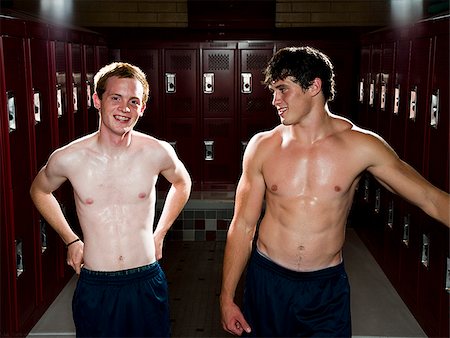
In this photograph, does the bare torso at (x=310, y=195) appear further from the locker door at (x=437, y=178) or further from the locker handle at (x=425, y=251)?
the locker handle at (x=425, y=251)

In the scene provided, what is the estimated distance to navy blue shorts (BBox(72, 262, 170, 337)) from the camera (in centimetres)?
255

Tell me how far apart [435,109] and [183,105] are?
366 centimetres

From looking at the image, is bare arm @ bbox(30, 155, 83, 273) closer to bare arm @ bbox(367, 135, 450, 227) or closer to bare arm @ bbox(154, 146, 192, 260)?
bare arm @ bbox(154, 146, 192, 260)

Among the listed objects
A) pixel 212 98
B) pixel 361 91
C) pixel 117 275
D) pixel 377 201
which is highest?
pixel 361 91

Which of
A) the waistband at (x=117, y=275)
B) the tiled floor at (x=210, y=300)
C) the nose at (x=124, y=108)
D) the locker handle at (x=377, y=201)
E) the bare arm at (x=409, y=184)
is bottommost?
the tiled floor at (x=210, y=300)

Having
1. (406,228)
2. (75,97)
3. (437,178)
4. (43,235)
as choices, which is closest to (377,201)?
(406,228)

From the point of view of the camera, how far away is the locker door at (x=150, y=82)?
6.52m

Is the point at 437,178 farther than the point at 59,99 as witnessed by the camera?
No

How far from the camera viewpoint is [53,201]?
8.93 feet

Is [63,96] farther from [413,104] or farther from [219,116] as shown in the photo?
[219,116]

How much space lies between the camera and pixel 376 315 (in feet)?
12.8

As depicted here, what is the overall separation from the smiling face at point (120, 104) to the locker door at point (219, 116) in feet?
13.3

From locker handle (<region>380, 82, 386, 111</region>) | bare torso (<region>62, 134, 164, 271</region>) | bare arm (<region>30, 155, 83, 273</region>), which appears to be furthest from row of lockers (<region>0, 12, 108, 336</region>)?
locker handle (<region>380, 82, 386, 111</region>)

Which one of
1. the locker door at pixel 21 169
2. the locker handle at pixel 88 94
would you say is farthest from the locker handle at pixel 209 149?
the locker door at pixel 21 169
